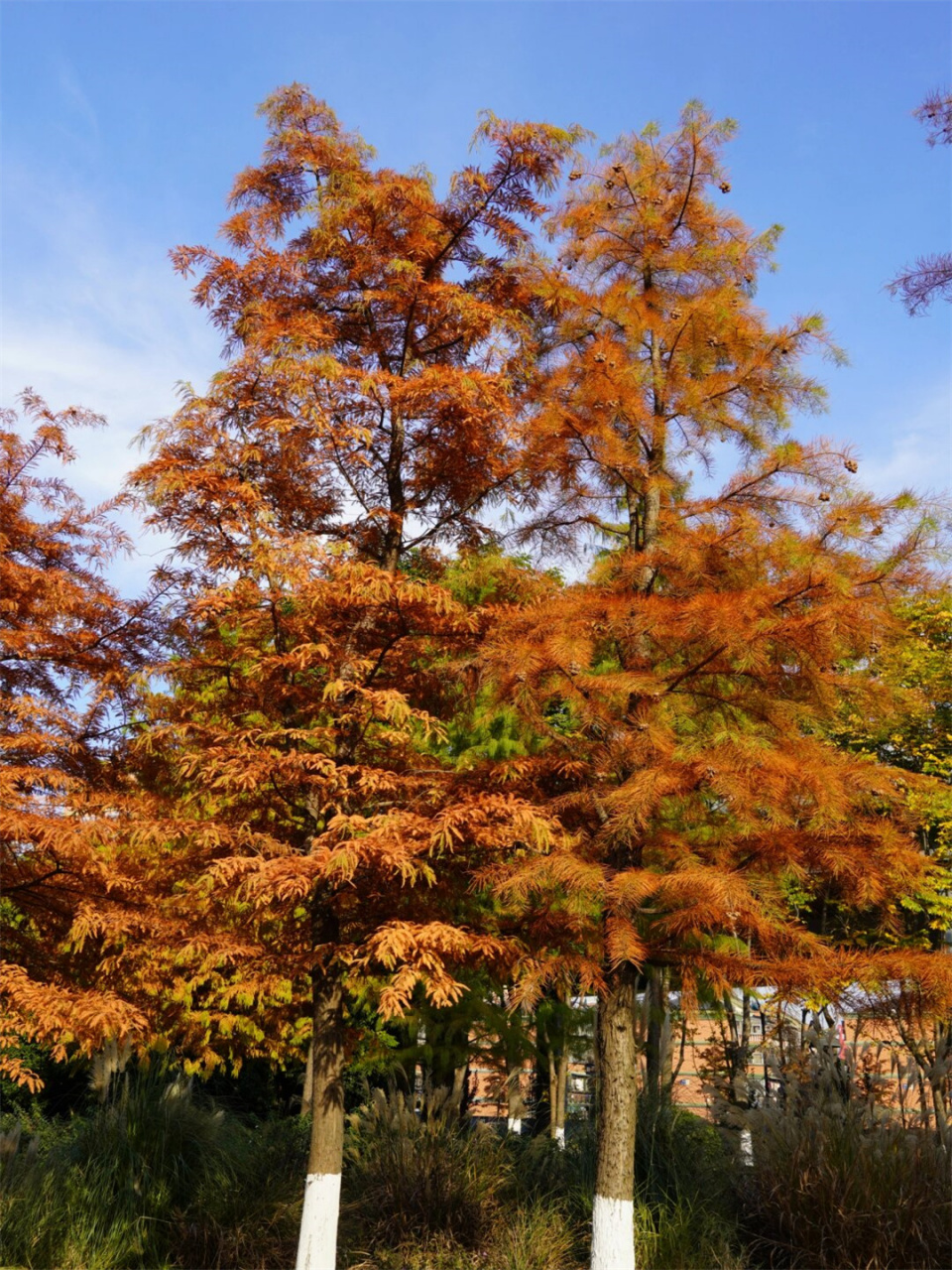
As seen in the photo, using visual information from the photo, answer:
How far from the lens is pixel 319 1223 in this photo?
7.93 meters

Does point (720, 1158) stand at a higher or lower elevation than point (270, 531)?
lower

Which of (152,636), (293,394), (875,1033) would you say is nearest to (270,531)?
(293,394)

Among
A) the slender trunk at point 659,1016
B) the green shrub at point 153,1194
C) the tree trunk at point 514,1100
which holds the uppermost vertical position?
the slender trunk at point 659,1016

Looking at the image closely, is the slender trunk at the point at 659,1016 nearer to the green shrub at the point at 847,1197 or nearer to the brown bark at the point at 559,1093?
the brown bark at the point at 559,1093

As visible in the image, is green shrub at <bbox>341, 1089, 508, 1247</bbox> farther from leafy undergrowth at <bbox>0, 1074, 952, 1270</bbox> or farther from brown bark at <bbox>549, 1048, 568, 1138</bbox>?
brown bark at <bbox>549, 1048, 568, 1138</bbox>

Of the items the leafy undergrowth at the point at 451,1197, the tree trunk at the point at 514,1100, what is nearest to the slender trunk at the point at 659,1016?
the leafy undergrowth at the point at 451,1197

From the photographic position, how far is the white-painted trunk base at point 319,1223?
25.7ft

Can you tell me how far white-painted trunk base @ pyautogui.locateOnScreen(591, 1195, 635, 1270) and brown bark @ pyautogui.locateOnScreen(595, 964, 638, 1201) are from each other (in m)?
0.07

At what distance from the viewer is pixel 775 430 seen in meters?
9.63

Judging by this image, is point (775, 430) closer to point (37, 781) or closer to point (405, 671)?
point (405, 671)

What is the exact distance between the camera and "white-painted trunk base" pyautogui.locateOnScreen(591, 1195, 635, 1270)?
7.53m

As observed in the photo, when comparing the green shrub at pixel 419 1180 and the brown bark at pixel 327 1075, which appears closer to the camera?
the brown bark at pixel 327 1075

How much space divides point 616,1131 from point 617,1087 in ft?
1.02

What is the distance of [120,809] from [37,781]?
886 mm
